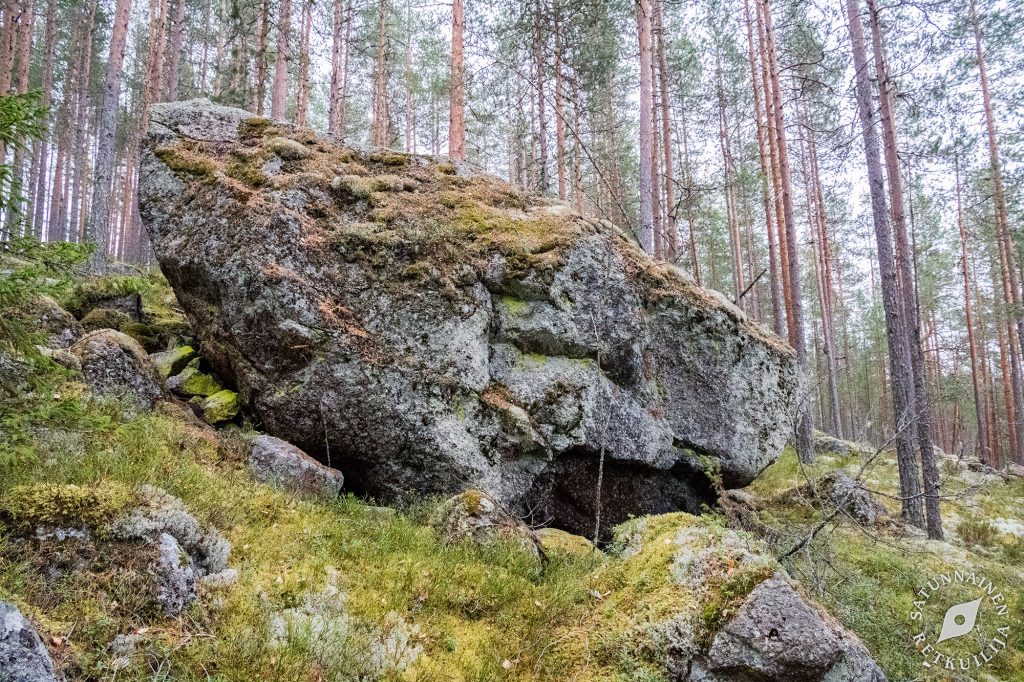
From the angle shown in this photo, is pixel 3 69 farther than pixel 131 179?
No

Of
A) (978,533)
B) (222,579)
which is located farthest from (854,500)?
(222,579)

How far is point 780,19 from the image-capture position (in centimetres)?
1547

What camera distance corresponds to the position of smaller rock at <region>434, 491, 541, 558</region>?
4523 millimetres

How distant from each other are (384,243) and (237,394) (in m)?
2.52

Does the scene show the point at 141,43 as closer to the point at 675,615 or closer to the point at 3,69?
the point at 3,69

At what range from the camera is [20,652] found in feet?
6.48

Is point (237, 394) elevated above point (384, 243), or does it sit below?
below

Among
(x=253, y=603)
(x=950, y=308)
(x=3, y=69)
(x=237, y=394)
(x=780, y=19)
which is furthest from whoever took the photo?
(x=950, y=308)

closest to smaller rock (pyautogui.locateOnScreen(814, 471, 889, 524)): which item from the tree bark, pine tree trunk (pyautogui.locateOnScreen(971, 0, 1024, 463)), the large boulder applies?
the large boulder

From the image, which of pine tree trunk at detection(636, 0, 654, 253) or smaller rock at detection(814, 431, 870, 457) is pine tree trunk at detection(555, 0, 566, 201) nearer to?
pine tree trunk at detection(636, 0, 654, 253)

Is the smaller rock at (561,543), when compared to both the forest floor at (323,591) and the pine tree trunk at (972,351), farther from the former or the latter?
the pine tree trunk at (972,351)

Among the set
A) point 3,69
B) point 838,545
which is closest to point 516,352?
point 838,545

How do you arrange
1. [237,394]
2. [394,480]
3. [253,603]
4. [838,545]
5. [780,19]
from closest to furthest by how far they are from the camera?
[253,603], [394,480], [237,394], [838,545], [780,19]

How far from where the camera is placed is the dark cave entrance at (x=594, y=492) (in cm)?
589
